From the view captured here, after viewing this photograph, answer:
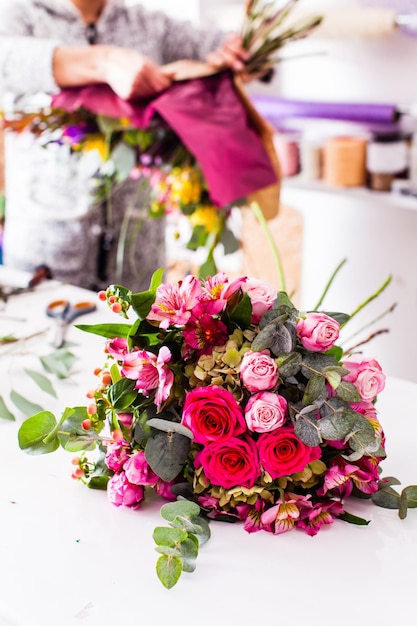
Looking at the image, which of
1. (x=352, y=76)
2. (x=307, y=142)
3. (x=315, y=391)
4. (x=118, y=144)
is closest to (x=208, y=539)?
(x=315, y=391)

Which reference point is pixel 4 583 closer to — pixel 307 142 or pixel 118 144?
pixel 118 144

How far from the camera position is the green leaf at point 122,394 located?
0.81 metres

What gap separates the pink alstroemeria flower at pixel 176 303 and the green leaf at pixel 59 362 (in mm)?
388

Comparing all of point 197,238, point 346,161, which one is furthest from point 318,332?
point 346,161

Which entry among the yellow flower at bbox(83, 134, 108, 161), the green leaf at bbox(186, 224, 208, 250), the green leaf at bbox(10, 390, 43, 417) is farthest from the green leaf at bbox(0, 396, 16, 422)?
the yellow flower at bbox(83, 134, 108, 161)

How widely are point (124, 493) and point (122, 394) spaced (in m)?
0.10

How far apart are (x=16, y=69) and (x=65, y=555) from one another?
1.29 metres

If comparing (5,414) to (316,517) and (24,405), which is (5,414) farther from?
(316,517)

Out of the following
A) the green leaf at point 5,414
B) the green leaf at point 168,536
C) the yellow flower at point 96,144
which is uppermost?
the yellow flower at point 96,144

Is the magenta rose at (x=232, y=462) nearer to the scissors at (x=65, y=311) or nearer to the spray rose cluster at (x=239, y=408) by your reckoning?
the spray rose cluster at (x=239, y=408)

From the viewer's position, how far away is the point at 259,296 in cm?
83

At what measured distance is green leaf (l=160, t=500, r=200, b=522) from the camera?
0.77 meters

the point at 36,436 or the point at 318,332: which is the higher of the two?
the point at 318,332

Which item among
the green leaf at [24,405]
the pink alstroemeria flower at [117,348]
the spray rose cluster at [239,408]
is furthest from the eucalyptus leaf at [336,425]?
the green leaf at [24,405]
